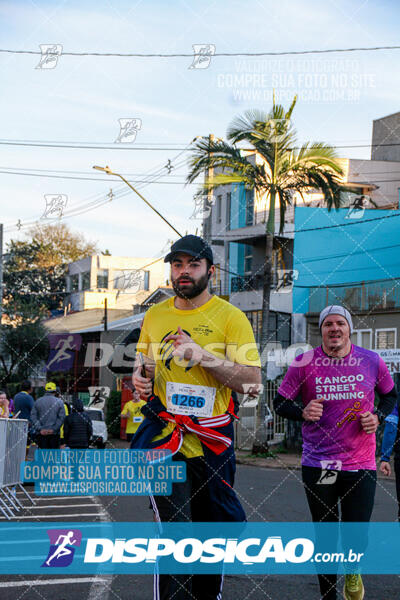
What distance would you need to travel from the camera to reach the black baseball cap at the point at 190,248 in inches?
188

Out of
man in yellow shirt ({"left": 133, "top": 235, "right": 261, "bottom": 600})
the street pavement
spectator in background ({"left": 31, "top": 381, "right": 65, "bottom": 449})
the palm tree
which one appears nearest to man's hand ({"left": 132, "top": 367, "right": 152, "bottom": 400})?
man in yellow shirt ({"left": 133, "top": 235, "right": 261, "bottom": 600})

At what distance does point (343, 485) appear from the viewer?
5.45 m

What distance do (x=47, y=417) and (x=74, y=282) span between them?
173 ft

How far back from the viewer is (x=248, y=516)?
10.4 meters

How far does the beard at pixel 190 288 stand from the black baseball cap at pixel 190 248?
0.13 metres

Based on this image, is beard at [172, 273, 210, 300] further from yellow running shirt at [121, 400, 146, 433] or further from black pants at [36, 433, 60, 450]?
black pants at [36, 433, 60, 450]

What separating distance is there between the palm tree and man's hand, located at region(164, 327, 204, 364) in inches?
742

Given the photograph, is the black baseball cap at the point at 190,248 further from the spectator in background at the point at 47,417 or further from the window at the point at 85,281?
the window at the point at 85,281

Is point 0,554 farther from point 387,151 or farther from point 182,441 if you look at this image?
point 387,151

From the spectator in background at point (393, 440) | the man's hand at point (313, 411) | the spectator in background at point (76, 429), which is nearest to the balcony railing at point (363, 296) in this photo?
the spectator in background at point (76, 429)

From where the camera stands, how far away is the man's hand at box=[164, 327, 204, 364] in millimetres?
4473

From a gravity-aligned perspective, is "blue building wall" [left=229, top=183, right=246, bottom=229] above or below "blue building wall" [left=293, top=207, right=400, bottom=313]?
above

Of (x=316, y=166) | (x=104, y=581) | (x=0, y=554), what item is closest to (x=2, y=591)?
(x=104, y=581)

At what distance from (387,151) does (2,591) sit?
132ft
